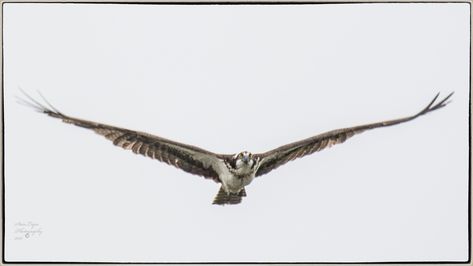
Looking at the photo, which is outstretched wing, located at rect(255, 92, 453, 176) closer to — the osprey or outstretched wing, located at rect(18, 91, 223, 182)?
the osprey

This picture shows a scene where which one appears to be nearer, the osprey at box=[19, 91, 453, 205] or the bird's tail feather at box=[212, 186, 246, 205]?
the osprey at box=[19, 91, 453, 205]

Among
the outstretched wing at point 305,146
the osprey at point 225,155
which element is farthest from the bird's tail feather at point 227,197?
the outstretched wing at point 305,146

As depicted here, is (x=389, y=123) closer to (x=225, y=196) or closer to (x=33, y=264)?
(x=225, y=196)

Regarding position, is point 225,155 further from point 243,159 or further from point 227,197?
point 227,197

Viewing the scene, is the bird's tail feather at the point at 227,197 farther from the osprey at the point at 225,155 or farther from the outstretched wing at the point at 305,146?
the outstretched wing at the point at 305,146

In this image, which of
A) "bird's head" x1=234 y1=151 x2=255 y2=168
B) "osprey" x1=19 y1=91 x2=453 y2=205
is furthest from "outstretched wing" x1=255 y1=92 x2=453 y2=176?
"bird's head" x1=234 y1=151 x2=255 y2=168

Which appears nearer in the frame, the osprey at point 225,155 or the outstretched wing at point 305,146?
the osprey at point 225,155

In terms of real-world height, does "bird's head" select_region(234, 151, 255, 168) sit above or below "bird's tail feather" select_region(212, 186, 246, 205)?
above

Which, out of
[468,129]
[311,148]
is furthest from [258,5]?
[468,129]
